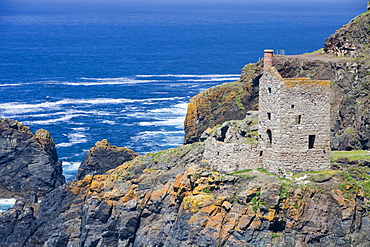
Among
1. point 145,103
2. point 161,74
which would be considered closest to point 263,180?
point 145,103

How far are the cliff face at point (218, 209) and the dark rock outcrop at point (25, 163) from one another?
25419mm

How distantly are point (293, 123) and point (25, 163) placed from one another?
158 ft

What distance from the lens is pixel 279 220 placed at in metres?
49.8

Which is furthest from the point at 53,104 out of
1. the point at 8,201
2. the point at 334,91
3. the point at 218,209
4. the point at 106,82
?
the point at 218,209

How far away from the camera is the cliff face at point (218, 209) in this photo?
1955 inches

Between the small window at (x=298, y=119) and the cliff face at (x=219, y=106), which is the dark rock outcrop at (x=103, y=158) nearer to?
the cliff face at (x=219, y=106)

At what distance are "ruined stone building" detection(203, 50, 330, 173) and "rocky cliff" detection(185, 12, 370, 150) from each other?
17673 mm

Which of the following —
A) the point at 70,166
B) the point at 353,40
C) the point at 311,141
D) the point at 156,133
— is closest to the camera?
the point at 311,141

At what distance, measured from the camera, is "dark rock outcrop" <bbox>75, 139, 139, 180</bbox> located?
84688 millimetres

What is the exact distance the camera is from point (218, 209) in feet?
168

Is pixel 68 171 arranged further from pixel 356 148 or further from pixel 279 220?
pixel 279 220

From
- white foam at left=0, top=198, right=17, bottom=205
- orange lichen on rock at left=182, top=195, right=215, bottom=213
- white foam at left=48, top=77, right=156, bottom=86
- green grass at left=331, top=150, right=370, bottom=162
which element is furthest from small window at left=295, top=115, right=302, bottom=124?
white foam at left=48, top=77, right=156, bottom=86

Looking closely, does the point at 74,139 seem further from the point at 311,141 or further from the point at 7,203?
the point at 311,141

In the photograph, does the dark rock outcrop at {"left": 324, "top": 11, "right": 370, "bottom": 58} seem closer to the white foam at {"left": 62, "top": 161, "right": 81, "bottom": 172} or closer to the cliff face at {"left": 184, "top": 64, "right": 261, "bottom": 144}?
the cliff face at {"left": 184, "top": 64, "right": 261, "bottom": 144}
